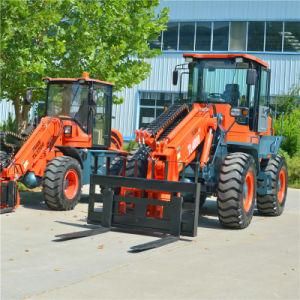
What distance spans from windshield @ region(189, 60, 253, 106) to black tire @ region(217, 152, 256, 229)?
1277 millimetres

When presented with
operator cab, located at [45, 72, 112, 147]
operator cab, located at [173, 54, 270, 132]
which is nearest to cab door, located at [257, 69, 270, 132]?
operator cab, located at [173, 54, 270, 132]

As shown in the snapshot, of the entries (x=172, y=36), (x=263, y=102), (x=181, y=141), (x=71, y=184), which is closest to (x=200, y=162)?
(x=181, y=141)

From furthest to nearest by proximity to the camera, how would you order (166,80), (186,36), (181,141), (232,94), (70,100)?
(186,36) → (166,80) → (70,100) → (232,94) → (181,141)

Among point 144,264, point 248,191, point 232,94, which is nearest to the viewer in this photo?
point 144,264

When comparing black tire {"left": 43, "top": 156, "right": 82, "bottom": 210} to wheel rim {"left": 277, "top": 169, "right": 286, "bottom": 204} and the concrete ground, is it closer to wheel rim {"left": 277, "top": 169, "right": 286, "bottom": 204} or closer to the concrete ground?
the concrete ground

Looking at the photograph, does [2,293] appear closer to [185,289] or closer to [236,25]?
[185,289]

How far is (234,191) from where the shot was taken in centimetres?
1043

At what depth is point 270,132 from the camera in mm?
13461

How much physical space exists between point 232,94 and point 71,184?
379 centimetres

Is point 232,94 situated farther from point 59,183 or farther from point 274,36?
point 274,36

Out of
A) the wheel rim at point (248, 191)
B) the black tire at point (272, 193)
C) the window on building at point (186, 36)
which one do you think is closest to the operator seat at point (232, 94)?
the wheel rim at point (248, 191)

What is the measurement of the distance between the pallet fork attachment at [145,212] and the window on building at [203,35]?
79.4 feet

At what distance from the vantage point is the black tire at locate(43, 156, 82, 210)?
12086 millimetres

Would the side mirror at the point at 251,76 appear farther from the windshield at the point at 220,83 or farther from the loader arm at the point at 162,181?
the loader arm at the point at 162,181
